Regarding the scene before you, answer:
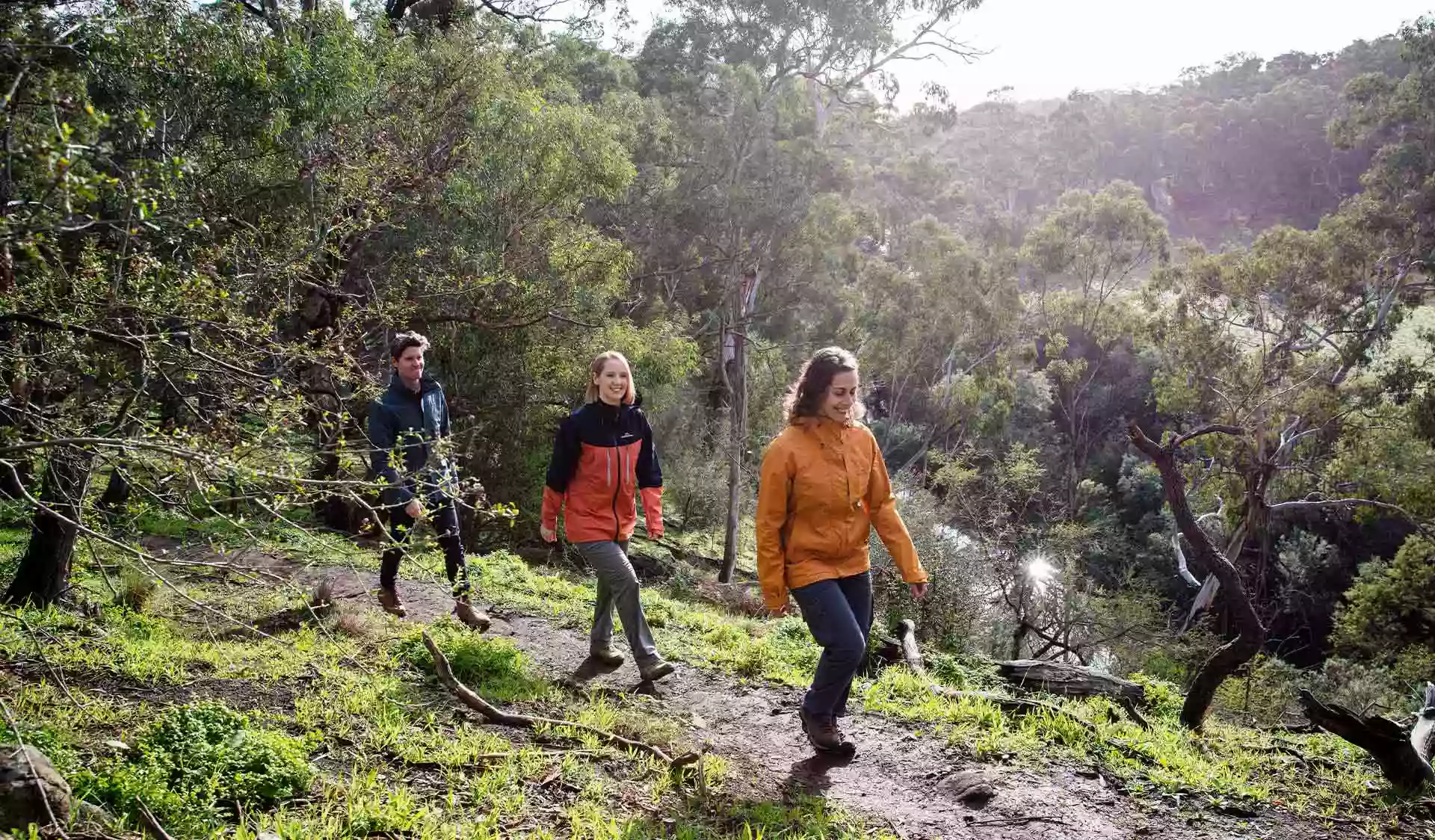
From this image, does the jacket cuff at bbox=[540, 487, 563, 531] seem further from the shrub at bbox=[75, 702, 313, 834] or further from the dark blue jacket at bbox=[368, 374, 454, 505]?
the shrub at bbox=[75, 702, 313, 834]

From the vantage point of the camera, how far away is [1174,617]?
2122cm

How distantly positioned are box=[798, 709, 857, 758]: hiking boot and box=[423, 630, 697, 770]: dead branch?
1.91 feet

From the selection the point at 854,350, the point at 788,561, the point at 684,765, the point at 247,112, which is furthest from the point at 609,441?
the point at 854,350

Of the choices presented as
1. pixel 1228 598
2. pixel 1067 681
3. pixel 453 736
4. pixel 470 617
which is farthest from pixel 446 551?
pixel 1228 598

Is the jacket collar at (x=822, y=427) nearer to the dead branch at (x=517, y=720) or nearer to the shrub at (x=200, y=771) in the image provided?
the dead branch at (x=517, y=720)

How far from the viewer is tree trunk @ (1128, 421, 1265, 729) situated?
5.79m

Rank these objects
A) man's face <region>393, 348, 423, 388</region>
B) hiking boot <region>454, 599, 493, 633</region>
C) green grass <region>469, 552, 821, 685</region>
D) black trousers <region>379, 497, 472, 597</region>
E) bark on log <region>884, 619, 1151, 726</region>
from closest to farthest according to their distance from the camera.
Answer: bark on log <region>884, 619, 1151, 726</region> → black trousers <region>379, 497, 472, 597</region> → man's face <region>393, 348, 423, 388</region> → hiking boot <region>454, 599, 493, 633</region> → green grass <region>469, 552, 821, 685</region>

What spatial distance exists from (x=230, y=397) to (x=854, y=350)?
69.3ft

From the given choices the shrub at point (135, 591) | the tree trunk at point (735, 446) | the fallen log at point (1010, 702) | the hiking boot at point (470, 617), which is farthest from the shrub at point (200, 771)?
the tree trunk at point (735, 446)

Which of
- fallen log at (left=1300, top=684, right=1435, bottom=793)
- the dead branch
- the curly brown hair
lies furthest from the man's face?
fallen log at (left=1300, top=684, right=1435, bottom=793)

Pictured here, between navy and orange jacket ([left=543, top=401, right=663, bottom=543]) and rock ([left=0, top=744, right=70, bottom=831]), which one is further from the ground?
navy and orange jacket ([left=543, top=401, right=663, bottom=543])

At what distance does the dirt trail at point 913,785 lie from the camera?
12.1ft

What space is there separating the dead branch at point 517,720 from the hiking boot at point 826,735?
583 mm

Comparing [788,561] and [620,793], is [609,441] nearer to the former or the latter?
[788,561]
